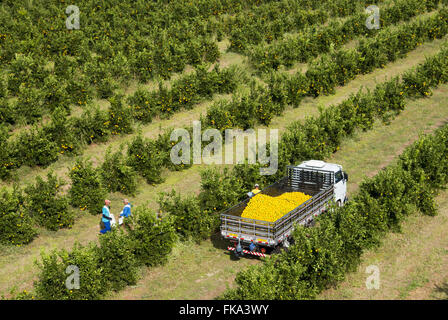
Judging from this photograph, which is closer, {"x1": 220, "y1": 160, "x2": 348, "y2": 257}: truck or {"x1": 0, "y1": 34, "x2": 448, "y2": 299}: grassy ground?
{"x1": 0, "y1": 34, "x2": 448, "y2": 299}: grassy ground

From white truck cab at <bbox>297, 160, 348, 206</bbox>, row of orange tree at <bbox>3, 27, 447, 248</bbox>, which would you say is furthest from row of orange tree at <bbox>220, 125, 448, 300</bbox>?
row of orange tree at <bbox>3, 27, 447, 248</bbox>

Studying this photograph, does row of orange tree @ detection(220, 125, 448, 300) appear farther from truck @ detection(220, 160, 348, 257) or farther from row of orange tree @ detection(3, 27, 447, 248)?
row of orange tree @ detection(3, 27, 447, 248)

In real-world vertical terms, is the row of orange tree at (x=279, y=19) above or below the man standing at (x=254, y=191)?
above

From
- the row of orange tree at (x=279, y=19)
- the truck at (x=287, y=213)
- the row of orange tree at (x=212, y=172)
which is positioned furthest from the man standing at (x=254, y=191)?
the row of orange tree at (x=279, y=19)

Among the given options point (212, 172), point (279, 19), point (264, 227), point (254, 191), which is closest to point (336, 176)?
point (254, 191)

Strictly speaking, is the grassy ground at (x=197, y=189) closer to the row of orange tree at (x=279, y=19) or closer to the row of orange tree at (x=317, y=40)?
the row of orange tree at (x=279, y=19)

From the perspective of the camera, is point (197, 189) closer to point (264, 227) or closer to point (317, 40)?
point (264, 227)
